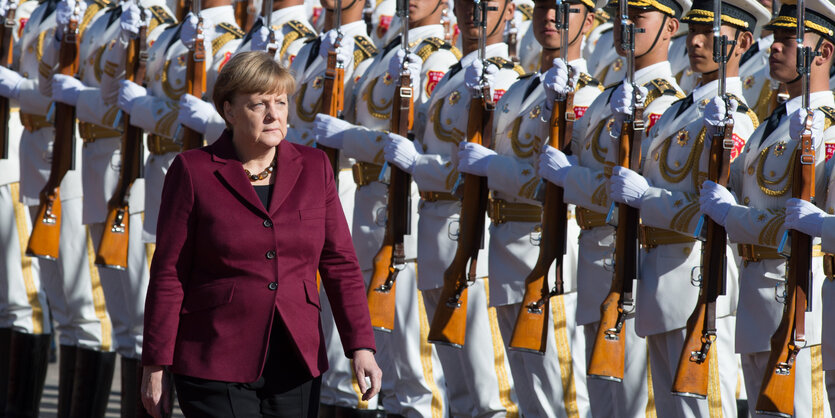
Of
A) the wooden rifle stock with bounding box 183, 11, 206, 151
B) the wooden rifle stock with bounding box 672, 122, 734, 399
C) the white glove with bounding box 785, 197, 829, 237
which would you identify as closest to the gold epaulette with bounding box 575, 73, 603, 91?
the wooden rifle stock with bounding box 672, 122, 734, 399

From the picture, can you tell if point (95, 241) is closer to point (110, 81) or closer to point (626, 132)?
point (110, 81)

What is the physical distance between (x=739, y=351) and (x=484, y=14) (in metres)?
2.10

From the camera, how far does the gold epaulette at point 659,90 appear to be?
20.3ft

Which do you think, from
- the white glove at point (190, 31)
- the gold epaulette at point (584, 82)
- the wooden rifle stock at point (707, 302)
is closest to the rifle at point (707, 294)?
the wooden rifle stock at point (707, 302)

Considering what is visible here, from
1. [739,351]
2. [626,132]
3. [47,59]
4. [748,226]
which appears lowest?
[739,351]

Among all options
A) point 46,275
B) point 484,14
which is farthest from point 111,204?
point 484,14

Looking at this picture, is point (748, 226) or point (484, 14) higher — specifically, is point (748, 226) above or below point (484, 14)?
below

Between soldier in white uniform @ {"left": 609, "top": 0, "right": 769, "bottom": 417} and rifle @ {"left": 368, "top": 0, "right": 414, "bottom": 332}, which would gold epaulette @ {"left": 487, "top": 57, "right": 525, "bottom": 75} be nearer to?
rifle @ {"left": 368, "top": 0, "right": 414, "bottom": 332}

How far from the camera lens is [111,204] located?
7.80 meters

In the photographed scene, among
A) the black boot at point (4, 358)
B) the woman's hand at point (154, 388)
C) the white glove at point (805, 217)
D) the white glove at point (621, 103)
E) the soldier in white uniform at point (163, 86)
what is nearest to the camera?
the woman's hand at point (154, 388)

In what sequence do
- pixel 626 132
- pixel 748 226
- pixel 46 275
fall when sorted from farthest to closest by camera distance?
pixel 46 275
pixel 626 132
pixel 748 226

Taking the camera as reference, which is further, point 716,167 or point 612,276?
point 612,276

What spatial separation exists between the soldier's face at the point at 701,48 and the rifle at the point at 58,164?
3.91 metres

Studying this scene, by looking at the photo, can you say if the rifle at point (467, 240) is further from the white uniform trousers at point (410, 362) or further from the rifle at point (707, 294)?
the rifle at point (707, 294)
